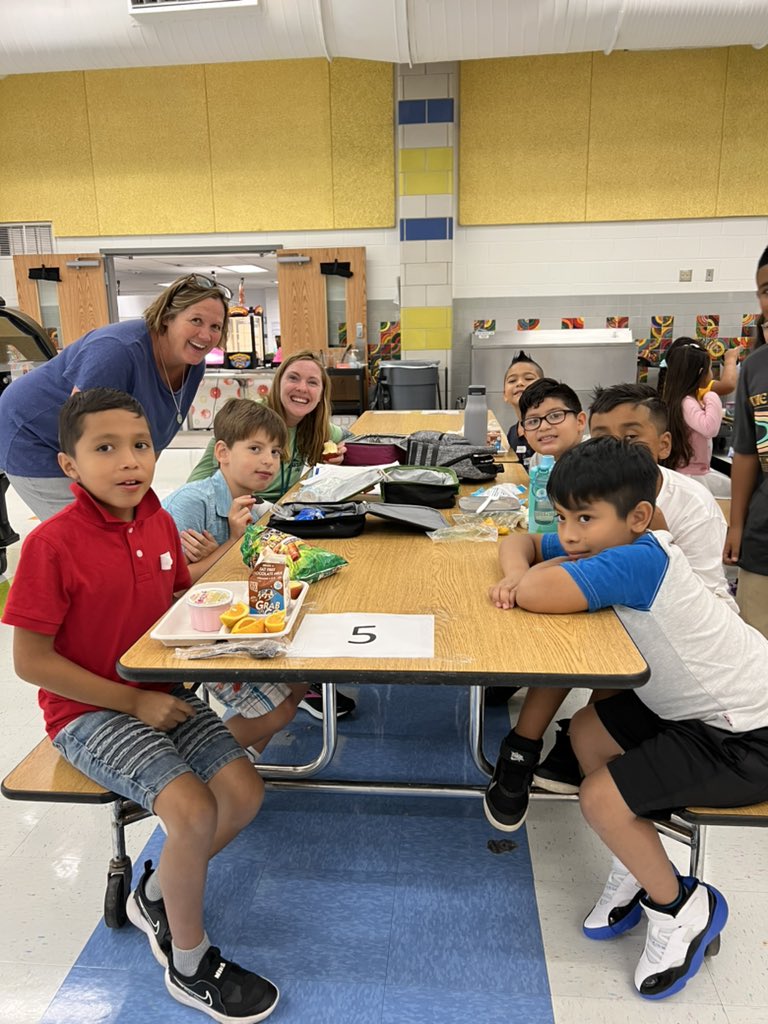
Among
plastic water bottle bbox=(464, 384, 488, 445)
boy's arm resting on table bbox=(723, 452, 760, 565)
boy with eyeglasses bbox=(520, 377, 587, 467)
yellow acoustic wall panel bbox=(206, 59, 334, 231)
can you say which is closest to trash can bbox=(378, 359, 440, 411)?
yellow acoustic wall panel bbox=(206, 59, 334, 231)

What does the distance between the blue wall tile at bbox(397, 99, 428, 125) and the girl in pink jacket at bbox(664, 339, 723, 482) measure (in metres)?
4.34

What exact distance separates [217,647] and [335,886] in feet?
2.83

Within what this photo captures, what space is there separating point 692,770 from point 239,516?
4.36 feet

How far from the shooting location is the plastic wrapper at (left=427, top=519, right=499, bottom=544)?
200 centimetres

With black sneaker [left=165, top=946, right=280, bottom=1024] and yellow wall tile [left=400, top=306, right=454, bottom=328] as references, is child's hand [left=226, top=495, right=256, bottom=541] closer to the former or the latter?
black sneaker [left=165, top=946, right=280, bottom=1024]

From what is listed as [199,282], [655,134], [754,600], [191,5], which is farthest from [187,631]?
[655,134]

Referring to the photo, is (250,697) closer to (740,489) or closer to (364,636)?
(364,636)

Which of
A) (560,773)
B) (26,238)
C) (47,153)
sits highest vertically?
(47,153)

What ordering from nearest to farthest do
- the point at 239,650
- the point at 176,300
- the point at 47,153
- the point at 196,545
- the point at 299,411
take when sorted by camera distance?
1. the point at 239,650
2. the point at 196,545
3. the point at 176,300
4. the point at 299,411
5. the point at 47,153

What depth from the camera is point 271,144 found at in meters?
7.23

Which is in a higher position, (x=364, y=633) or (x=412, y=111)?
(x=412, y=111)

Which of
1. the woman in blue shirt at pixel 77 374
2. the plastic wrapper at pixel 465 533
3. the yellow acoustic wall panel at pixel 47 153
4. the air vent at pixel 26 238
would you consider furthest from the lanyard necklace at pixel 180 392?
the air vent at pixel 26 238

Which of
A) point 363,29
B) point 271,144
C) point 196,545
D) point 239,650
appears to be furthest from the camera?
point 271,144

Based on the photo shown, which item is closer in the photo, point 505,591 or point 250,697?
point 505,591
